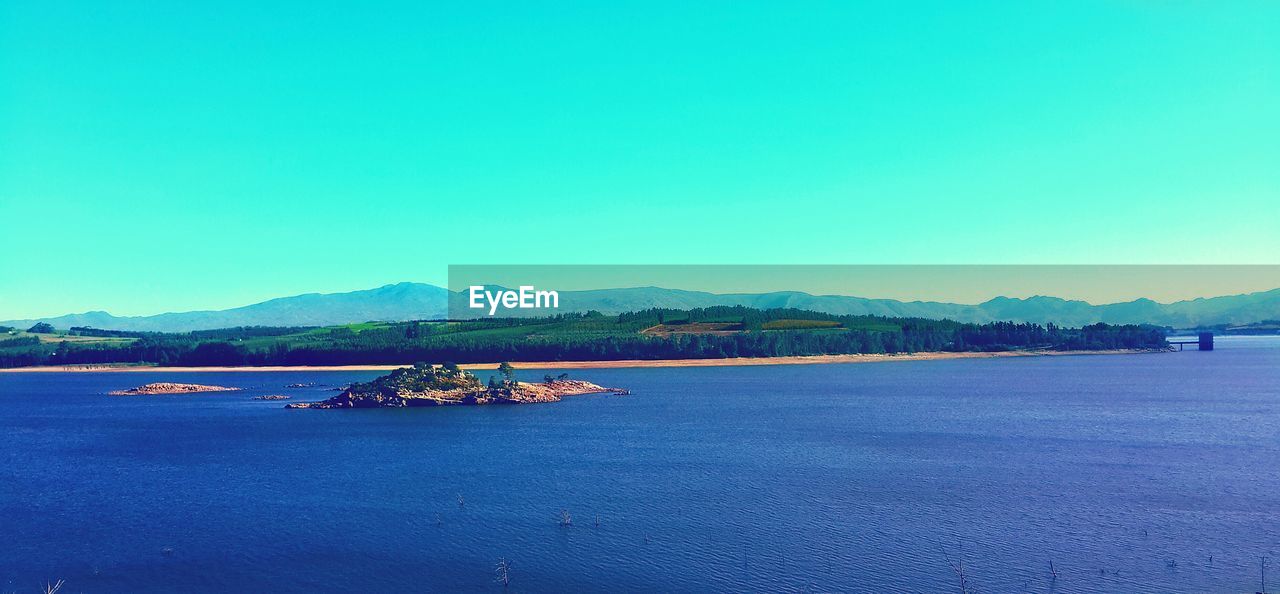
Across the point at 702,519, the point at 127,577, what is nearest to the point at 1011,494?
the point at 702,519

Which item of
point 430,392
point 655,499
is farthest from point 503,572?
point 430,392

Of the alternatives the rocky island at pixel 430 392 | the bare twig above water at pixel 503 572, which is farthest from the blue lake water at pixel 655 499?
the rocky island at pixel 430 392

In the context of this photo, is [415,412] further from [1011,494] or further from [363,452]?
[1011,494]

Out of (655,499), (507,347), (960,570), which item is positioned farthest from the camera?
(507,347)

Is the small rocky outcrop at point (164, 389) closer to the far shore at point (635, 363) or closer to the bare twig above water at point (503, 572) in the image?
the far shore at point (635, 363)

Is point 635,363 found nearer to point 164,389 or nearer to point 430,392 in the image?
point 430,392

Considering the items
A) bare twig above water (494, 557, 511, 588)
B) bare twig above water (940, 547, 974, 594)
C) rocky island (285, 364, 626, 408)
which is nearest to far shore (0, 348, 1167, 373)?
rocky island (285, 364, 626, 408)
